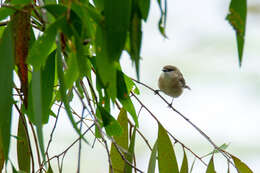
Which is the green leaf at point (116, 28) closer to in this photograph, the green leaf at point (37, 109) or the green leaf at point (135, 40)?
the green leaf at point (135, 40)

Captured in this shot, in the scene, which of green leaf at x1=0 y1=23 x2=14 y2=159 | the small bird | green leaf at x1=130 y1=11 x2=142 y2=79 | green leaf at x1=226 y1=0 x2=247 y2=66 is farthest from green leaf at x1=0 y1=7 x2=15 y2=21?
the small bird

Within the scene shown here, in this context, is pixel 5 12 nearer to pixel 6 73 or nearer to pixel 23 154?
pixel 6 73

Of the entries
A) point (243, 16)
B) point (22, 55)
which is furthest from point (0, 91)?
point (243, 16)

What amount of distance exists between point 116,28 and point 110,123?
0.40 meters

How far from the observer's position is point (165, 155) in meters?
1.42

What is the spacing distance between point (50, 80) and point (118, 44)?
0.50 m

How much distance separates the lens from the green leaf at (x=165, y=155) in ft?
4.60

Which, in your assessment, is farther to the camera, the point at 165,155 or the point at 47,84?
the point at 165,155

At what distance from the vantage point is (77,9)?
0.85m

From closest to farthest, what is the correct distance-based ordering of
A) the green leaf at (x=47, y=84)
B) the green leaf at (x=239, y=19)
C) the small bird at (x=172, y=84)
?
the green leaf at (x=239, y=19) → the green leaf at (x=47, y=84) → the small bird at (x=172, y=84)

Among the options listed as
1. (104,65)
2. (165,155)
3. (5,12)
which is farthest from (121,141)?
(104,65)

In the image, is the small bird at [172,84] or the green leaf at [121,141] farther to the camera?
the small bird at [172,84]

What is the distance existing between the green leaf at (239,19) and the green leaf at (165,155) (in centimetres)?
53

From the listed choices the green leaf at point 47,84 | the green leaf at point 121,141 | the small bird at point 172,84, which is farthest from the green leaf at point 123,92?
the small bird at point 172,84
